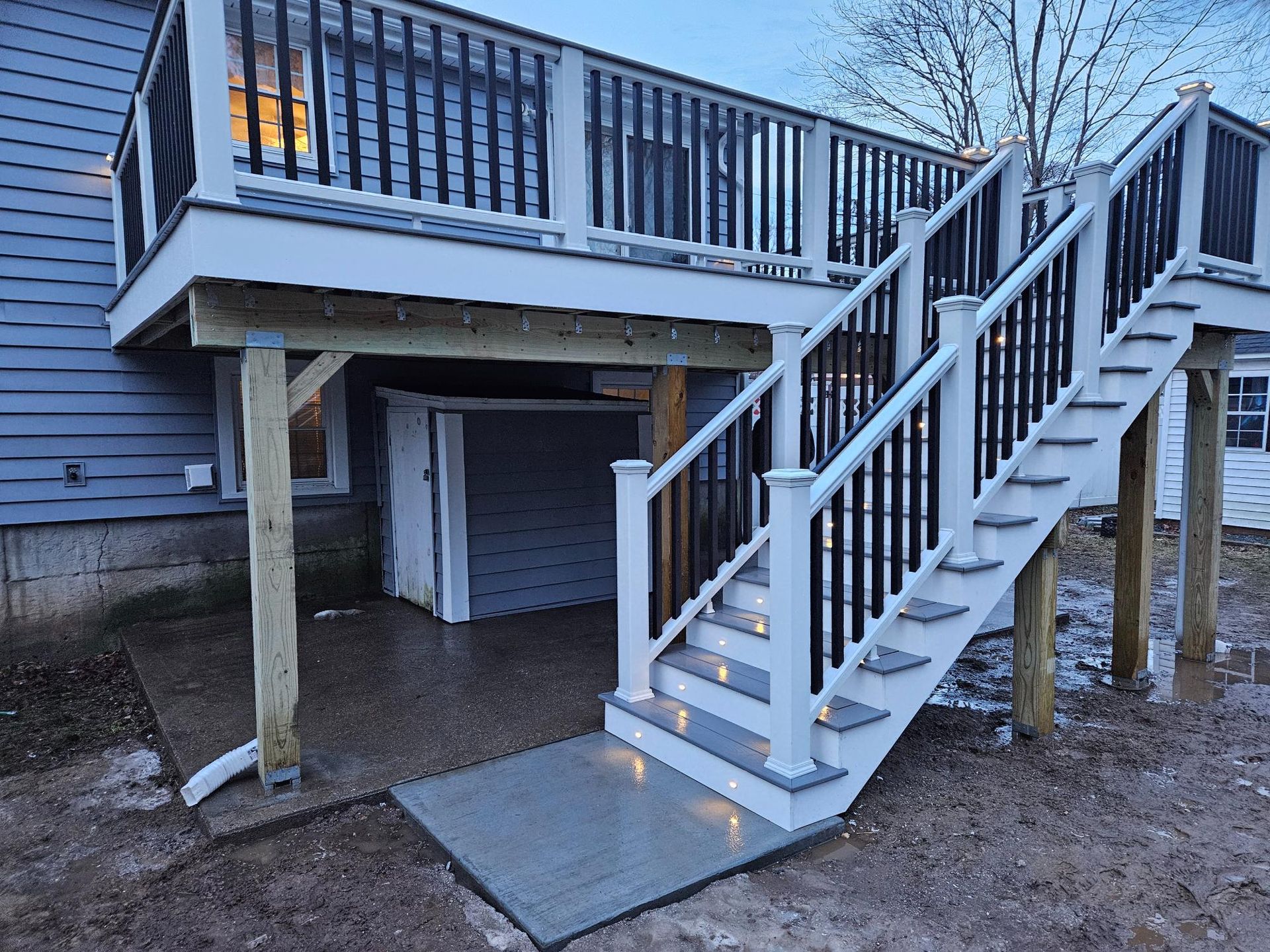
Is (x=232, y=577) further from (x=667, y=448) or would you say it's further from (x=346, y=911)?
(x=346, y=911)

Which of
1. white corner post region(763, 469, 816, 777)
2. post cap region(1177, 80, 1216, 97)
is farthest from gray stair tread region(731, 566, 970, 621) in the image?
post cap region(1177, 80, 1216, 97)

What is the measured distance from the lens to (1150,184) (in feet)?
13.3

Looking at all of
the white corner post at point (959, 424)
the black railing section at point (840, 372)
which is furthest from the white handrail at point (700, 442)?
the white corner post at point (959, 424)

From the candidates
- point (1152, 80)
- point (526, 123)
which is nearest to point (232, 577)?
point (526, 123)

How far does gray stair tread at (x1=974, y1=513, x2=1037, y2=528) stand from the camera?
130 inches

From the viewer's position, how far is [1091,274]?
12.0 ft

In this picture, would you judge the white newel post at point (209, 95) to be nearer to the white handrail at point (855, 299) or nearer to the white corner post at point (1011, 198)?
the white handrail at point (855, 299)

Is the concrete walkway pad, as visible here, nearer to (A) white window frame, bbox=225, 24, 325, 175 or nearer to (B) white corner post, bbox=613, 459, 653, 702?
(B) white corner post, bbox=613, 459, 653, 702

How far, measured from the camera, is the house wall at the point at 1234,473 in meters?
10.0

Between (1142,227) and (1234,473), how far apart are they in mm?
8510

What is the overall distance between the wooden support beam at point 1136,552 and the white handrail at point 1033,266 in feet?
5.02

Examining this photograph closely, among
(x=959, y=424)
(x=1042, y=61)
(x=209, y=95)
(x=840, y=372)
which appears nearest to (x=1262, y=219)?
(x=840, y=372)

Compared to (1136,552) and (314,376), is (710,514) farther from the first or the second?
(1136,552)

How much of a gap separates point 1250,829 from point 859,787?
4.90 feet
